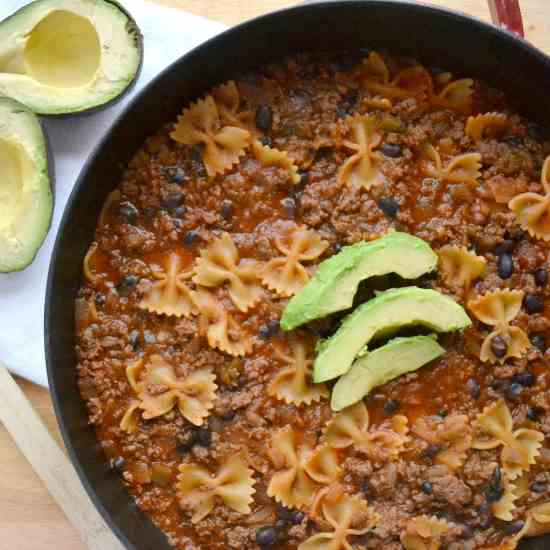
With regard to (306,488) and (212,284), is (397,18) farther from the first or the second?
(306,488)

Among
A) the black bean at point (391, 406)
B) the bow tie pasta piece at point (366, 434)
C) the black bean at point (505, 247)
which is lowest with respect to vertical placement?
the bow tie pasta piece at point (366, 434)

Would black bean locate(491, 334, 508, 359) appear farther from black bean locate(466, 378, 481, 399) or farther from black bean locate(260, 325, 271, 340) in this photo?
black bean locate(260, 325, 271, 340)

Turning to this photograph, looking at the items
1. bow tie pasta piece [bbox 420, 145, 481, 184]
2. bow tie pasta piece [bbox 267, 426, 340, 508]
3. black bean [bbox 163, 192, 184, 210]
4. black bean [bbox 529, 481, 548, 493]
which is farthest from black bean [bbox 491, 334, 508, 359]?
black bean [bbox 163, 192, 184, 210]

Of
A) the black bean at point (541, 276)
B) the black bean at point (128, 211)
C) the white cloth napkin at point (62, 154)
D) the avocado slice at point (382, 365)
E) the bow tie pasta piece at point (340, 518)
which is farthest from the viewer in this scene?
the white cloth napkin at point (62, 154)

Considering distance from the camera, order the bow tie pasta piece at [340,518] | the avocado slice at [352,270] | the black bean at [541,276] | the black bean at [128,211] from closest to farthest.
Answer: the avocado slice at [352,270] < the bow tie pasta piece at [340,518] < the black bean at [541,276] < the black bean at [128,211]

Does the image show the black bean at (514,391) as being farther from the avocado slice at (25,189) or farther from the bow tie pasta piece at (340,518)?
the avocado slice at (25,189)

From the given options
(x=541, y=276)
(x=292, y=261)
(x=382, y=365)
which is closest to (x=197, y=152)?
(x=292, y=261)

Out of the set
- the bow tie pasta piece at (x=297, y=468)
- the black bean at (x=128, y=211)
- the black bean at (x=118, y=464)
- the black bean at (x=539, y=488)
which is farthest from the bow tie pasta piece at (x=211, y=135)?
the black bean at (x=539, y=488)
